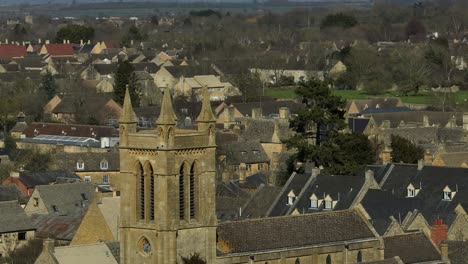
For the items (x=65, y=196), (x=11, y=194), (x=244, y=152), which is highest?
(x=65, y=196)

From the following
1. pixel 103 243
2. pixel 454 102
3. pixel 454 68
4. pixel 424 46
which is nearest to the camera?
pixel 103 243

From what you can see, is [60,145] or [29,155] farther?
[60,145]

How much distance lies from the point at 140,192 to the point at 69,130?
55.7 metres

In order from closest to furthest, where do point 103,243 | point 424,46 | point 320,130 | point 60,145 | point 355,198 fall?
point 103,243 < point 355,198 < point 320,130 < point 60,145 < point 424,46

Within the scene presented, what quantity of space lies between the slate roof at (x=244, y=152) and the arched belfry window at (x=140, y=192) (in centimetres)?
4076

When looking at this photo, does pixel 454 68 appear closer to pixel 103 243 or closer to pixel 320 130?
pixel 320 130

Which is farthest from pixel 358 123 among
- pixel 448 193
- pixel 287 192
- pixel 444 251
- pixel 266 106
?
pixel 444 251

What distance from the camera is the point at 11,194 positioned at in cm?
7744

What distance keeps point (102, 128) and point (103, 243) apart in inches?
1872

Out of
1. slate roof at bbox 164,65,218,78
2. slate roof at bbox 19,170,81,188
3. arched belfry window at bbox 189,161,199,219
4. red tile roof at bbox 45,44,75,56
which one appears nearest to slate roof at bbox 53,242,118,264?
arched belfry window at bbox 189,161,199,219

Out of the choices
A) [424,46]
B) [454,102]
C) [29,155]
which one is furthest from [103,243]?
[424,46]

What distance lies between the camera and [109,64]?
6407 inches

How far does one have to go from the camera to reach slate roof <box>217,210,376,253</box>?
51562mm

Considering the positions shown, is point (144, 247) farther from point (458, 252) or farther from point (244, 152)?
point (244, 152)
